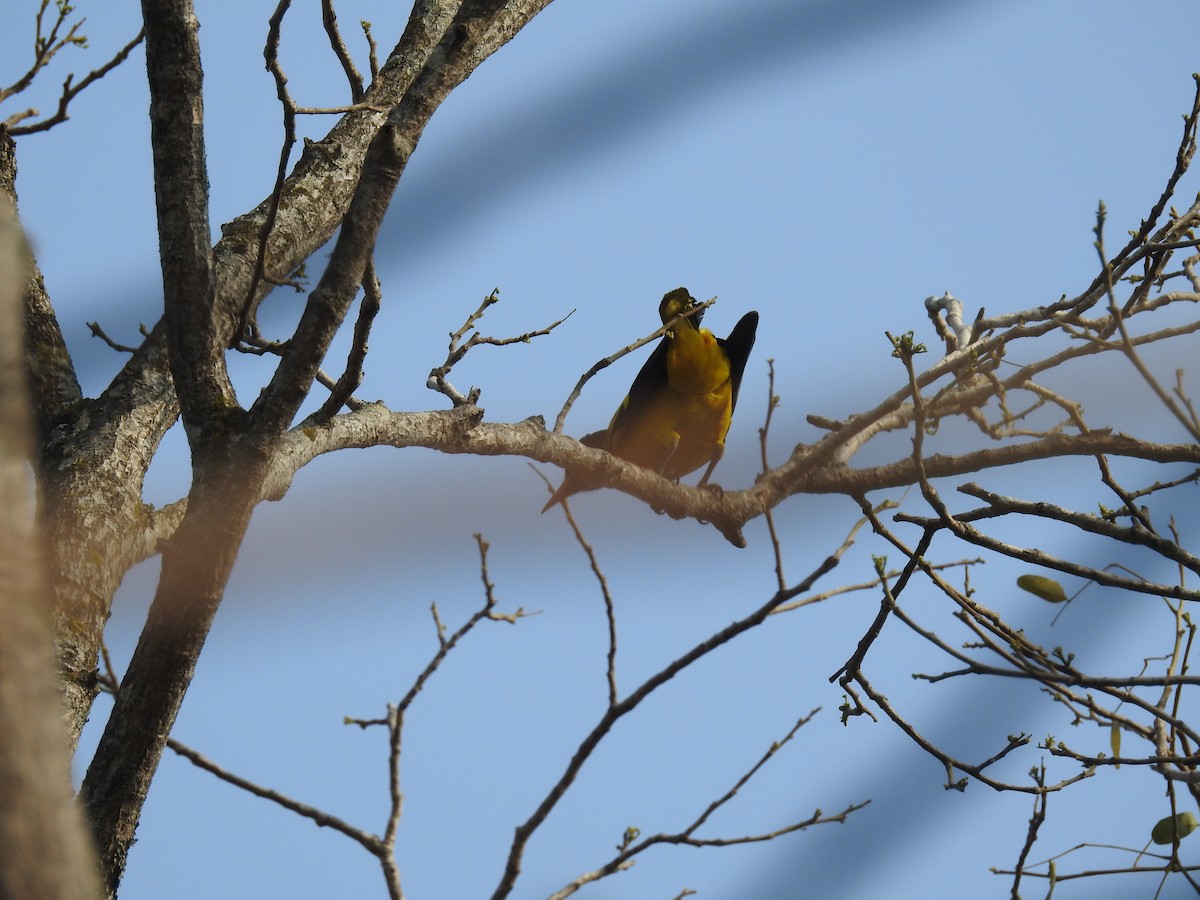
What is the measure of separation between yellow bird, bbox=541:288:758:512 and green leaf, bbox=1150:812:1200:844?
3856mm

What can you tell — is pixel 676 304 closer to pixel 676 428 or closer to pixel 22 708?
pixel 676 428

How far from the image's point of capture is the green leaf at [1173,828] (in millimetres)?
3205

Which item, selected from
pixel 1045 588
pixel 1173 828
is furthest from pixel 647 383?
pixel 1173 828

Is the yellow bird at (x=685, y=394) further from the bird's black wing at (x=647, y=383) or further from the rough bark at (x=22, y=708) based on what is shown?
the rough bark at (x=22, y=708)

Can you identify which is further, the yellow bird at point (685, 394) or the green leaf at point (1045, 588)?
the yellow bird at point (685, 394)

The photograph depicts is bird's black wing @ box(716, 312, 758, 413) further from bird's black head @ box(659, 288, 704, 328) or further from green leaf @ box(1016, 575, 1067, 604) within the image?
green leaf @ box(1016, 575, 1067, 604)

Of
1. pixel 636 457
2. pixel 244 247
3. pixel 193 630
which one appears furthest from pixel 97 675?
pixel 636 457

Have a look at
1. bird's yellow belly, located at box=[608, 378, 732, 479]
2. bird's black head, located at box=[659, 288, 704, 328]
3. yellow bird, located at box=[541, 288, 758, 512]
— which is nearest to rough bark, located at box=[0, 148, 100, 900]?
bird's black head, located at box=[659, 288, 704, 328]

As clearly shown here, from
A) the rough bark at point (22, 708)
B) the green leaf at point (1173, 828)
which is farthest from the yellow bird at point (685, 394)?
the rough bark at point (22, 708)

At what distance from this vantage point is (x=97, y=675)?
Result: 111 inches

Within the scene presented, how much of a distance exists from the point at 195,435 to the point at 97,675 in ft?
2.06

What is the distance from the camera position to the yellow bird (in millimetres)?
6938

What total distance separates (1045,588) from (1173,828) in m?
0.74

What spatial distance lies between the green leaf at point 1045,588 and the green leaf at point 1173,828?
665 mm
